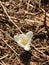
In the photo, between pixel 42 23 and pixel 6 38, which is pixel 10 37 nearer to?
pixel 6 38

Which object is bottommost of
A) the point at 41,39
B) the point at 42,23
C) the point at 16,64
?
the point at 16,64

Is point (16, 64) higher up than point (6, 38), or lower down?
lower down

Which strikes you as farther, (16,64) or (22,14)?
(22,14)

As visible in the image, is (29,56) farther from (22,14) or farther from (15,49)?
(22,14)

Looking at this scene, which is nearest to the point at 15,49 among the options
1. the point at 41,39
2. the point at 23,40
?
the point at 23,40

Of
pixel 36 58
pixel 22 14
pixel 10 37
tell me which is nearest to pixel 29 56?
pixel 36 58

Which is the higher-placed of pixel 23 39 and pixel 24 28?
pixel 24 28
